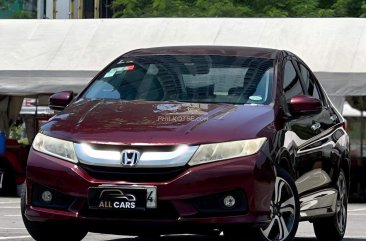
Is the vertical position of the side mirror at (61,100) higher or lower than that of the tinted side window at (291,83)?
lower

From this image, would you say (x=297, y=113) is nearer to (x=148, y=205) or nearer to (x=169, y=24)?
(x=148, y=205)

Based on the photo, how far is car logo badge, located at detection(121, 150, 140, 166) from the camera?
819cm

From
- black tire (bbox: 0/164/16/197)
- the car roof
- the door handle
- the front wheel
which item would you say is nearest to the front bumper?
the front wheel

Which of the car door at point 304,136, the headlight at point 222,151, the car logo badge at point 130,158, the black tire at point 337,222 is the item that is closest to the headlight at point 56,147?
the car logo badge at point 130,158

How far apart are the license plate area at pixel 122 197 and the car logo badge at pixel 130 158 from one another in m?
0.15

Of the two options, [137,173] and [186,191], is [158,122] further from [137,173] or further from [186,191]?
[186,191]

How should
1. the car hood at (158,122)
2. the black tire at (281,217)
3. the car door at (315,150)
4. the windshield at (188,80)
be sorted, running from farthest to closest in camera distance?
the car door at (315,150), the windshield at (188,80), the black tire at (281,217), the car hood at (158,122)

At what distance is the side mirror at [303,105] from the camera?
938 cm

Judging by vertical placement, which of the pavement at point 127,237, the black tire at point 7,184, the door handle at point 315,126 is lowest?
the black tire at point 7,184

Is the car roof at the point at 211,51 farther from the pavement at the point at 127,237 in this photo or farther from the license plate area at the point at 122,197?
the license plate area at the point at 122,197

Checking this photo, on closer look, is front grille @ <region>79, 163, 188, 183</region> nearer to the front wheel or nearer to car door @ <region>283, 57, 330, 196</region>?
the front wheel

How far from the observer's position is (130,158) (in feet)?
26.9

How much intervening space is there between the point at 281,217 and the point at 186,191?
109 centimetres

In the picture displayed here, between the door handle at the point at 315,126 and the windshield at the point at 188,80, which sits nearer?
the windshield at the point at 188,80
